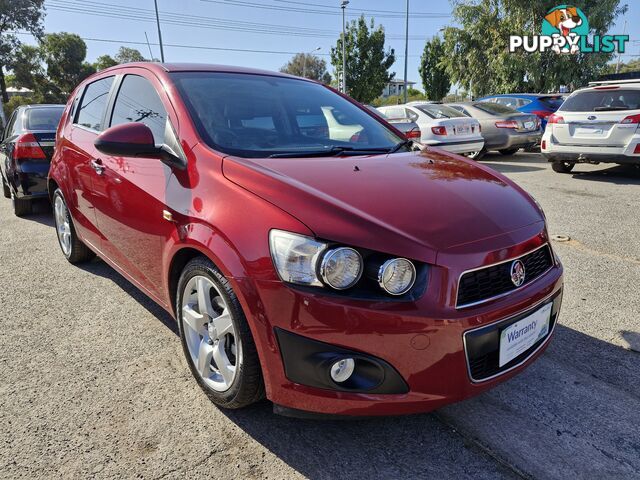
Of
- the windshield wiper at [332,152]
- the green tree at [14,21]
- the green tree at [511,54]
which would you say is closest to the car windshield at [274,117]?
the windshield wiper at [332,152]

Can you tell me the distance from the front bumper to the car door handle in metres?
1.77

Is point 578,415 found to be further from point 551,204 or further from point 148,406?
point 551,204

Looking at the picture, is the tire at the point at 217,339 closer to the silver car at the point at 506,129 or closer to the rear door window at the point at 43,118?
the rear door window at the point at 43,118

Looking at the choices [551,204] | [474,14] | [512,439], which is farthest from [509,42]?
[512,439]

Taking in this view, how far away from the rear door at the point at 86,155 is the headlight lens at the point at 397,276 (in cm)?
219

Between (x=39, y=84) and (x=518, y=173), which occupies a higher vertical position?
(x=39, y=84)

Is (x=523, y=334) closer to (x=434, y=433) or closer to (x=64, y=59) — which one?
(x=434, y=433)

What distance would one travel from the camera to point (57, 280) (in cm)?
388

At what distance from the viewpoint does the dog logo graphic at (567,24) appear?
747 inches

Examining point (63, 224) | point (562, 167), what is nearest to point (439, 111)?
point (562, 167)

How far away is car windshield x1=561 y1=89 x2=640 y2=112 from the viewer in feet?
23.9

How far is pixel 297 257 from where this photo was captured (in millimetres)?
1675

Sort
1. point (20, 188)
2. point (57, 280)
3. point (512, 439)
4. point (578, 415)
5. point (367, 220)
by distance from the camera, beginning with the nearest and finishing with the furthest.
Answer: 1. point (367, 220)
2. point (512, 439)
3. point (578, 415)
4. point (57, 280)
5. point (20, 188)

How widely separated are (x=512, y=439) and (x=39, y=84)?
46937 mm
